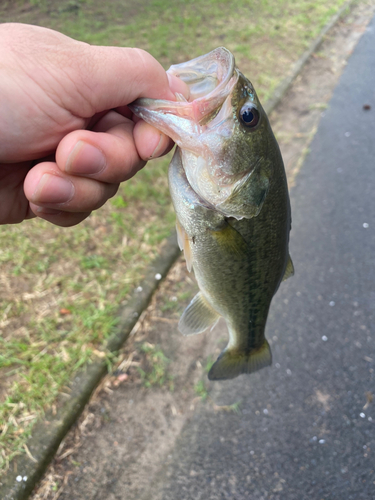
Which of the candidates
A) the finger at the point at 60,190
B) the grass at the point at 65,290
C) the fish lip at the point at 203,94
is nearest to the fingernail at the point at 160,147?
the fish lip at the point at 203,94

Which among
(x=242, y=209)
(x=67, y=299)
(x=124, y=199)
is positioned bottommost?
(x=67, y=299)

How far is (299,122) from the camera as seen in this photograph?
209 inches

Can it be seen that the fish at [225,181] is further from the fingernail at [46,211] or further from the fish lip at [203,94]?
the fingernail at [46,211]

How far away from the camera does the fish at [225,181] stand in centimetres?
129

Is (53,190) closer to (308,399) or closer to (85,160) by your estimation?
(85,160)

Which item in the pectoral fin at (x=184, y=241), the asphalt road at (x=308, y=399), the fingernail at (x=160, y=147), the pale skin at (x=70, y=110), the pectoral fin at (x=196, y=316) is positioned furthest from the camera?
the asphalt road at (x=308, y=399)

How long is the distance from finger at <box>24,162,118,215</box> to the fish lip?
37cm

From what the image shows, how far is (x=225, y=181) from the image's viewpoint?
136 centimetres

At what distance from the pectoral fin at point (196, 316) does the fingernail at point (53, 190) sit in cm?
82

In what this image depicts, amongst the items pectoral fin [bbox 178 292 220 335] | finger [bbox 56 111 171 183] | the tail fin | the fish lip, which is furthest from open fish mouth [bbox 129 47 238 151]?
the tail fin

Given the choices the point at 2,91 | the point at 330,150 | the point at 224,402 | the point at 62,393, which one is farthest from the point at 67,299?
the point at 330,150

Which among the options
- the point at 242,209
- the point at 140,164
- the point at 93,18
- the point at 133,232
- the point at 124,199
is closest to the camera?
the point at 242,209

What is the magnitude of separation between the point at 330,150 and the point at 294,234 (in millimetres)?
1811

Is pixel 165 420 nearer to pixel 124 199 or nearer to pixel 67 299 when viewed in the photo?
pixel 67 299
